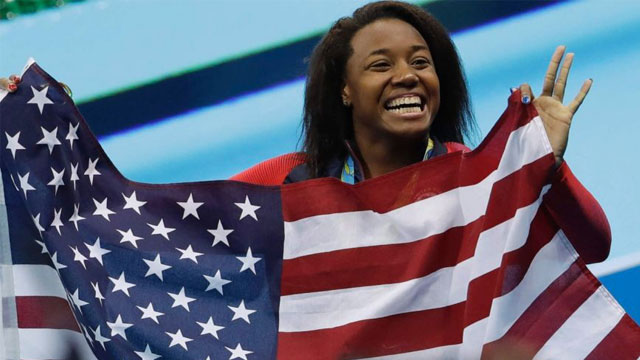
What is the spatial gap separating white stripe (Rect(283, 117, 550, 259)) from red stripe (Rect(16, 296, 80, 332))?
1.58 ft

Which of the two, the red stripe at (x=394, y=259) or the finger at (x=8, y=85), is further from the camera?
the finger at (x=8, y=85)

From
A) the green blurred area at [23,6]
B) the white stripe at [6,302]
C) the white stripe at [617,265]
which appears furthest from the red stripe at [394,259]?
the green blurred area at [23,6]

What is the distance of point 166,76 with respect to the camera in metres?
4.75

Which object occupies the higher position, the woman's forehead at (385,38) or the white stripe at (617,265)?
the woman's forehead at (385,38)

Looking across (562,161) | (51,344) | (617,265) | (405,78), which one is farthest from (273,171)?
(617,265)

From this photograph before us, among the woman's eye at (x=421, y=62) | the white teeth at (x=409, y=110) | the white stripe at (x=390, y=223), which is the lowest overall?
the white stripe at (x=390, y=223)

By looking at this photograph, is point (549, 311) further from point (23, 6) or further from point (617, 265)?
point (23, 6)

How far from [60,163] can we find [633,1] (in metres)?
Answer: 3.23

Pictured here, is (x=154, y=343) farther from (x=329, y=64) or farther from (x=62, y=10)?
(x=62, y=10)

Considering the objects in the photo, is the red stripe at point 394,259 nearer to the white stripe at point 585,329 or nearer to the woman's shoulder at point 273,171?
the white stripe at point 585,329

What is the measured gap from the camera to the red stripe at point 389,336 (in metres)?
2.21

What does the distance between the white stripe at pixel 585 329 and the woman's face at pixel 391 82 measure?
0.53 meters

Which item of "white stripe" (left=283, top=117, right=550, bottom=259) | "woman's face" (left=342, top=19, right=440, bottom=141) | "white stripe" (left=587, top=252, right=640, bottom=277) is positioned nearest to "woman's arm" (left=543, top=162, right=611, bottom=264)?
"white stripe" (left=283, top=117, right=550, bottom=259)

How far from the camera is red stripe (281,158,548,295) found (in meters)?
2.21
